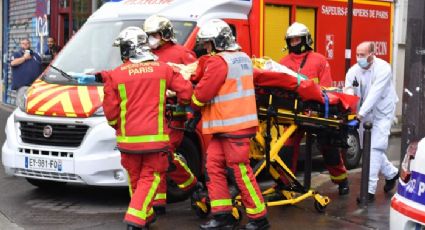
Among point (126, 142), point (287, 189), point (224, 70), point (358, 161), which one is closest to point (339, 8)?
point (358, 161)

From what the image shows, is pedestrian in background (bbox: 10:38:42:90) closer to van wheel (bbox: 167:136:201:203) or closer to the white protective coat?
van wheel (bbox: 167:136:201:203)

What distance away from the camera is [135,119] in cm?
574

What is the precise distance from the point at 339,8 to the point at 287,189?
3775 millimetres

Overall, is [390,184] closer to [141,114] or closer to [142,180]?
[142,180]

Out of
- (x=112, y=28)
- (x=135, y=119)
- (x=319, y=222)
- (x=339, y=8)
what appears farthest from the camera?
(x=339, y=8)

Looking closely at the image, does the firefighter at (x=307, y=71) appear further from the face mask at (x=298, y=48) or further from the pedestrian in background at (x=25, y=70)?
the pedestrian in background at (x=25, y=70)

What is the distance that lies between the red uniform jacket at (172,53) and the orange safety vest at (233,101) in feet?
3.55

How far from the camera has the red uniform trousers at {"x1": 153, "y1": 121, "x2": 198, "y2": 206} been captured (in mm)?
6512

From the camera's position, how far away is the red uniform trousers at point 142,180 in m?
5.71

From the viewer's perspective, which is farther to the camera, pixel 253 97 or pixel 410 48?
pixel 410 48

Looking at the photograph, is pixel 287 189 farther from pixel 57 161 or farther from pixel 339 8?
pixel 339 8

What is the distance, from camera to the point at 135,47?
589cm

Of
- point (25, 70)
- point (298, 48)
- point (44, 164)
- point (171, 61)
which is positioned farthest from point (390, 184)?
point (25, 70)

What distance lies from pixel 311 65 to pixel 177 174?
2.01 m
